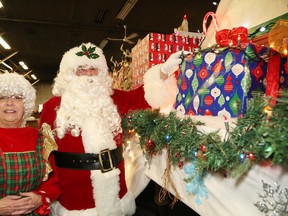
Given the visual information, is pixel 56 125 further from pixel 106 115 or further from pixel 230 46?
pixel 230 46

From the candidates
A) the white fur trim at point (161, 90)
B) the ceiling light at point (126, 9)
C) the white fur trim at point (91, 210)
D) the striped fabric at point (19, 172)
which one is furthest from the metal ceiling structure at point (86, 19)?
the striped fabric at point (19, 172)

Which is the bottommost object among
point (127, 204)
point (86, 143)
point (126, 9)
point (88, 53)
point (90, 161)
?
point (127, 204)

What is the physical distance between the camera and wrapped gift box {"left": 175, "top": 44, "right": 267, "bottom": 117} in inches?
44.8

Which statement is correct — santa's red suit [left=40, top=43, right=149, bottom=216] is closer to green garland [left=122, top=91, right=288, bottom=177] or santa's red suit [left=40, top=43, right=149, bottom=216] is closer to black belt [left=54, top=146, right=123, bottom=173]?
black belt [left=54, top=146, right=123, bottom=173]

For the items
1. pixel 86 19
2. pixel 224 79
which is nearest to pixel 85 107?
pixel 224 79

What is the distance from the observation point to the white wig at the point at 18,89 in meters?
1.61

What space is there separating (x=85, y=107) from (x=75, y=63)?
1.14 feet

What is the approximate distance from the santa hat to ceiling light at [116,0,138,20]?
296 centimetres

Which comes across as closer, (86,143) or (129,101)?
(86,143)

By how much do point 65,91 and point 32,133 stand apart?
1.56 feet

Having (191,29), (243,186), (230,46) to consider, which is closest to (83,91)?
(230,46)

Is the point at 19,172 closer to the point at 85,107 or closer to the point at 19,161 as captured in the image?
the point at 19,161

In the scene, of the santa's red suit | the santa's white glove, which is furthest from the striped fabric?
the santa's white glove

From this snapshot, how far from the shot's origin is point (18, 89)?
5.38 feet
